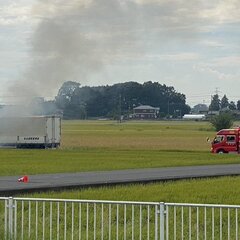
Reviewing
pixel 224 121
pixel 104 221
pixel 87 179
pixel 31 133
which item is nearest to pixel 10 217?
pixel 104 221

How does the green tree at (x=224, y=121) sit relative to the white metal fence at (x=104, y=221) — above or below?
above

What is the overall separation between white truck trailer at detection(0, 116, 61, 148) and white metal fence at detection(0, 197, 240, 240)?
55.5 m

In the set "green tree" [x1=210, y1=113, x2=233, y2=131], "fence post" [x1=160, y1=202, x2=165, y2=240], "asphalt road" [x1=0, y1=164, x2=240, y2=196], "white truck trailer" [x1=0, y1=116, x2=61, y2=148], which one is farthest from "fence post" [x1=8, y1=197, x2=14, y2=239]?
"green tree" [x1=210, y1=113, x2=233, y2=131]

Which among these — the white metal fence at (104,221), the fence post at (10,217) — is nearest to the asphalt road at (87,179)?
the white metal fence at (104,221)

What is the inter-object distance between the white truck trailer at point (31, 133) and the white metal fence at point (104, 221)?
55527 mm

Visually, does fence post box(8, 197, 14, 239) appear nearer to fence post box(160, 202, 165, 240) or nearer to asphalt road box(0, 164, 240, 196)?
fence post box(160, 202, 165, 240)

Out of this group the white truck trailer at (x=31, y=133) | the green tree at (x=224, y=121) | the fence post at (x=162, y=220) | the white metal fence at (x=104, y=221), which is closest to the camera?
the fence post at (x=162, y=220)

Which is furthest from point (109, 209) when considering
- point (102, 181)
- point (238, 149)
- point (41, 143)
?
point (41, 143)

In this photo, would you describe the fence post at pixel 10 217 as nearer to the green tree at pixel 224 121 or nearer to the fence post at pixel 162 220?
the fence post at pixel 162 220

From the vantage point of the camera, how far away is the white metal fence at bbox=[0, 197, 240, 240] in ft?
40.2

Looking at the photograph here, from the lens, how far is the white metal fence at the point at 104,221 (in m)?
12.3

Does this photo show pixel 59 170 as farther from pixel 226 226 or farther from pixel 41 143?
pixel 41 143

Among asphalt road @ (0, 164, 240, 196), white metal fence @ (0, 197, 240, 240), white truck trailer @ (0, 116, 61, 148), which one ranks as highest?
white truck trailer @ (0, 116, 61, 148)

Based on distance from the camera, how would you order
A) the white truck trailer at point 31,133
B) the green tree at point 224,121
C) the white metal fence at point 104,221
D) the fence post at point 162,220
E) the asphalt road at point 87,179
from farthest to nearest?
the green tree at point 224,121, the white truck trailer at point 31,133, the asphalt road at point 87,179, the white metal fence at point 104,221, the fence post at point 162,220
